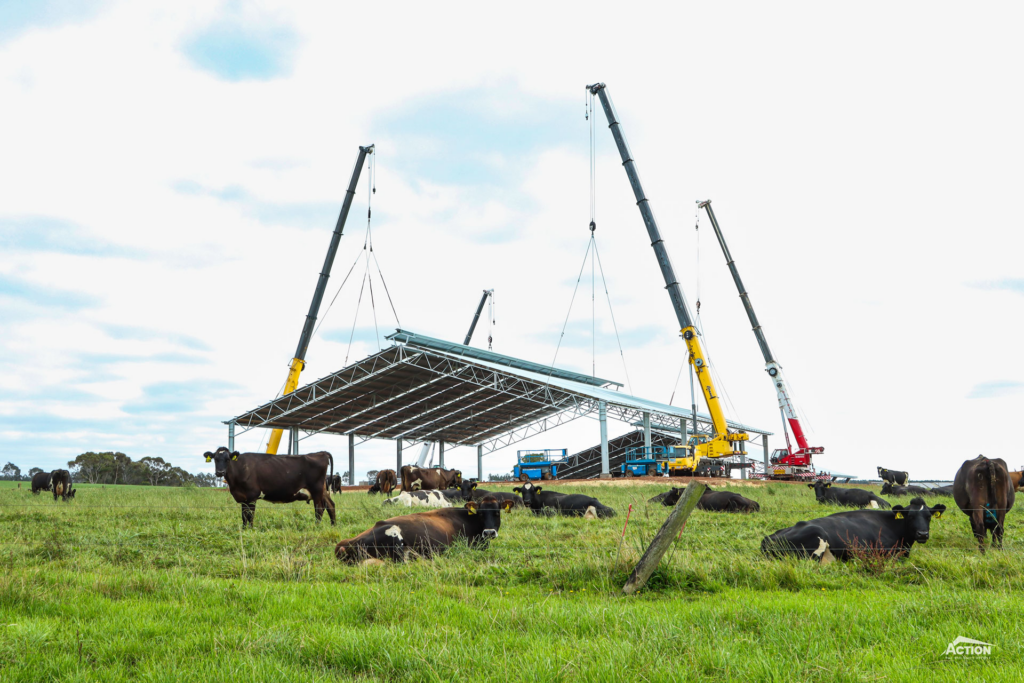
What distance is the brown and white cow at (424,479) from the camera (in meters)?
28.1

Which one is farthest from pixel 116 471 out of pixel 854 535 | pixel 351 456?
pixel 854 535

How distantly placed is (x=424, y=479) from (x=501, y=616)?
79.0 feet

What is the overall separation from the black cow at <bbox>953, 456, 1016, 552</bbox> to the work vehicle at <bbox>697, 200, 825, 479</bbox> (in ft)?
106

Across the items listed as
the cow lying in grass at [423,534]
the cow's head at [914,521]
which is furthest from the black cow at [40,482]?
the cow's head at [914,521]

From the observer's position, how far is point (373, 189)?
1751 inches

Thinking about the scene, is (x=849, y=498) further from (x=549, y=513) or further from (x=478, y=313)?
(x=478, y=313)

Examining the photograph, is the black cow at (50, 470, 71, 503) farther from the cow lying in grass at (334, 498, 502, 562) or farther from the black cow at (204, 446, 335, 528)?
the cow lying in grass at (334, 498, 502, 562)

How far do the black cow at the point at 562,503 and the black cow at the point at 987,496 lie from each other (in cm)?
700

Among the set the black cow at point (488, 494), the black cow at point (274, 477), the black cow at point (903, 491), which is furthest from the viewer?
the black cow at point (903, 491)

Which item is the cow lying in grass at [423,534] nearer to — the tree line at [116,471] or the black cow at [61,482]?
the black cow at [61,482]

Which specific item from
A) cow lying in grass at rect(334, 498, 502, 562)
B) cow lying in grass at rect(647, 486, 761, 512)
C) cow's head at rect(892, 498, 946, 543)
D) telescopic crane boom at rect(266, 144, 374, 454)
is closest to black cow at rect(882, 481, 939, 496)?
cow lying in grass at rect(647, 486, 761, 512)

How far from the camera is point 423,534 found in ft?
29.6

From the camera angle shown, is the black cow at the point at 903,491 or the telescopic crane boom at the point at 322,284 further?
the telescopic crane boom at the point at 322,284

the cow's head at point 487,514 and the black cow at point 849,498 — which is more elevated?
the cow's head at point 487,514
